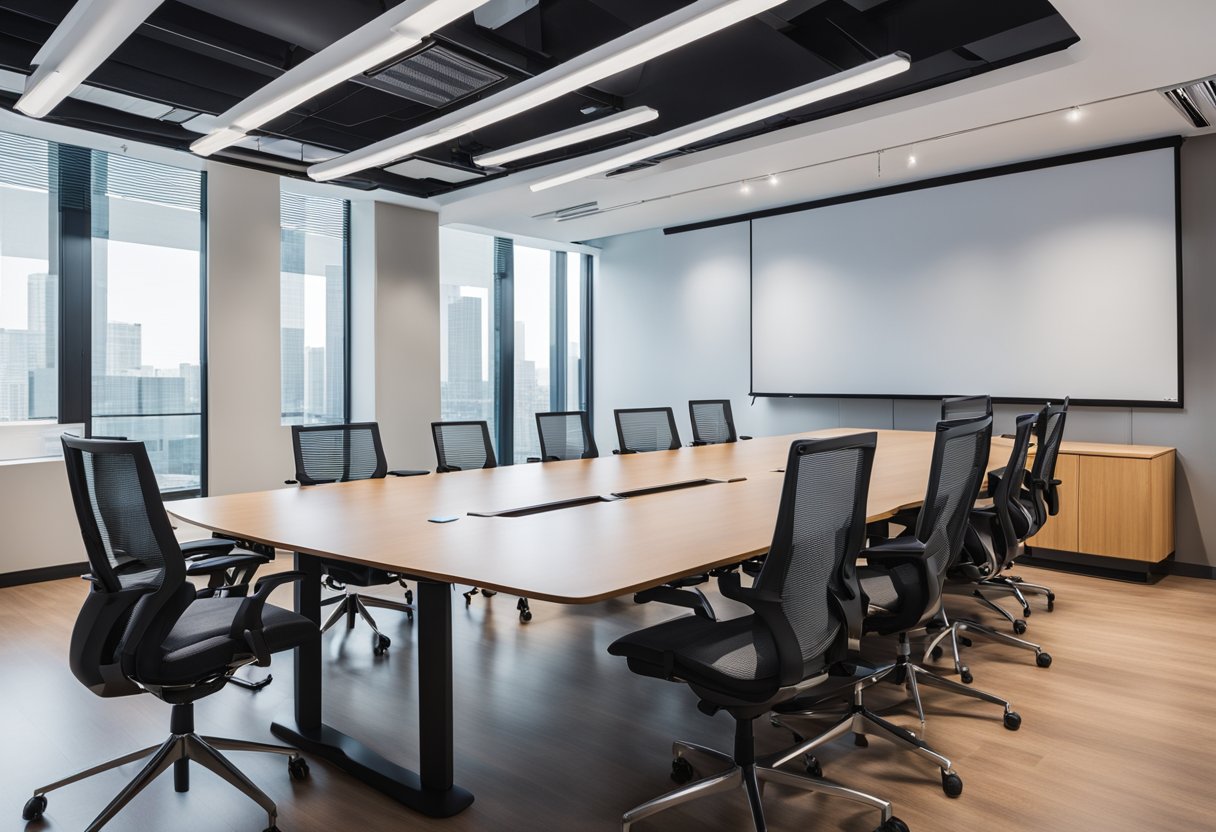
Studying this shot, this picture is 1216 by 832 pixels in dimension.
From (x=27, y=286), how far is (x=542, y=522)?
4.80 metres

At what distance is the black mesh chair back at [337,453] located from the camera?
14.8 feet

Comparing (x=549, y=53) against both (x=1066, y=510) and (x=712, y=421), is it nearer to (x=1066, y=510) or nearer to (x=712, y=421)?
(x=712, y=421)

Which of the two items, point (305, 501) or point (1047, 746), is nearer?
point (1047, 746)

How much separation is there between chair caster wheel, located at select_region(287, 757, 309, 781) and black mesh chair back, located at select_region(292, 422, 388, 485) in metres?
2.03

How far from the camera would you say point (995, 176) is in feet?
20.7

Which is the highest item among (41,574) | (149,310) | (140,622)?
(149,310)

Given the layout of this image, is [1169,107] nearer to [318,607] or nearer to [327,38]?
[327,38]

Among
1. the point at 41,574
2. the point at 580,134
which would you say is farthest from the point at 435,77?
the point at 41,574

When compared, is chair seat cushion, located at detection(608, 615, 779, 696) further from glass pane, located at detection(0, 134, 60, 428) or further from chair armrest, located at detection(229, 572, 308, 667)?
glass pane, located at detection(0, 134, 60, 428)

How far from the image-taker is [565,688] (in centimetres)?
347

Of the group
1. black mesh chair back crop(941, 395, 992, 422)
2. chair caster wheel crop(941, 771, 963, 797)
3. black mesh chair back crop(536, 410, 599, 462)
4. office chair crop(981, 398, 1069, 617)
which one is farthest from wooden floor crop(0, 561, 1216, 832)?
black mesh chair back crop(536, 410, 599, 462)

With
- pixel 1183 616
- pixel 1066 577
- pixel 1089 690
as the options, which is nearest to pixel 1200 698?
pixel 1089 690

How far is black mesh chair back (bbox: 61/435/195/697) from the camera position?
86.4 inches

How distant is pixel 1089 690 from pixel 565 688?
2.32m
